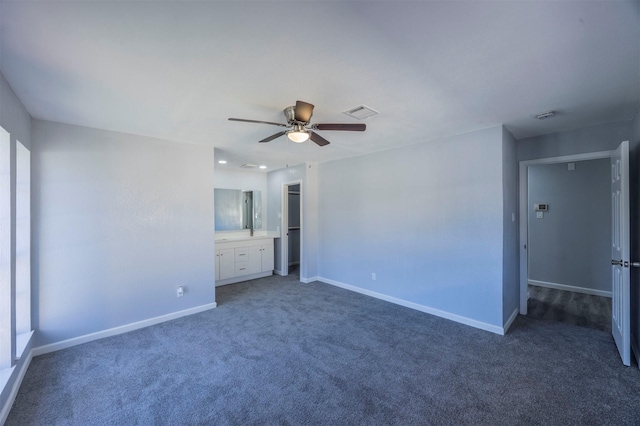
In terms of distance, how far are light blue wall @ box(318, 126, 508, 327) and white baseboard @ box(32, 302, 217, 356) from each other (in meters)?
2.45

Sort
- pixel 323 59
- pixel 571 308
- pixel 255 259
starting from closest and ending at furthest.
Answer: pixel 323 59
pixel 571 308
pixel 255 259

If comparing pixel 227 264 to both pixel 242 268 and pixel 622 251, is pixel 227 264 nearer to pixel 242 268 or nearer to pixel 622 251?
pixel 242 268

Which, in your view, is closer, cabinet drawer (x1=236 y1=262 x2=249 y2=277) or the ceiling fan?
the ceiling fan

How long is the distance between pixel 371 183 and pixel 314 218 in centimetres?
144

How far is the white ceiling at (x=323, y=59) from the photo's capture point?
1337mm

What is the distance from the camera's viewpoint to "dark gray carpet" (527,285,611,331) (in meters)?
3.43

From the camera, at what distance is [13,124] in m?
2.17

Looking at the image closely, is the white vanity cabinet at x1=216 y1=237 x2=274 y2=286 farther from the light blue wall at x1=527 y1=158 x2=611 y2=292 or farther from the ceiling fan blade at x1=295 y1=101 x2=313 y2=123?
the light blue wall at x1=527 y1=158 x2=611 y2=292

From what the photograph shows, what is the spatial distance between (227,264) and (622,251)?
17.3 feet

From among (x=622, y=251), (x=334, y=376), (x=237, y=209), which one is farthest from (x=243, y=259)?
(x=622, y=251)

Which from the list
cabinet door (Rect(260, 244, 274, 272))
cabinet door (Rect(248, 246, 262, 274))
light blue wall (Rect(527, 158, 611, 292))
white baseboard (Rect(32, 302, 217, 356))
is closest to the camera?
white baseboard (Rect(32, 302, 217, 356))

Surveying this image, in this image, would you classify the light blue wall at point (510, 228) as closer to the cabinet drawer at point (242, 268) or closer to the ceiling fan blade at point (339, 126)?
the ceiling fan blade at point (339, 126)

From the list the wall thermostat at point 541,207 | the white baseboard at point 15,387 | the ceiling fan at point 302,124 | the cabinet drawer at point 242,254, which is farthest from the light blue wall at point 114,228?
the wall thermostat at point 541,207

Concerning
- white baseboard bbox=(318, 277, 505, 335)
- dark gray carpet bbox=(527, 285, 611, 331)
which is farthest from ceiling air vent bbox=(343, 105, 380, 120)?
dark gray carpet bbox=(527, 285, 611, 331)
